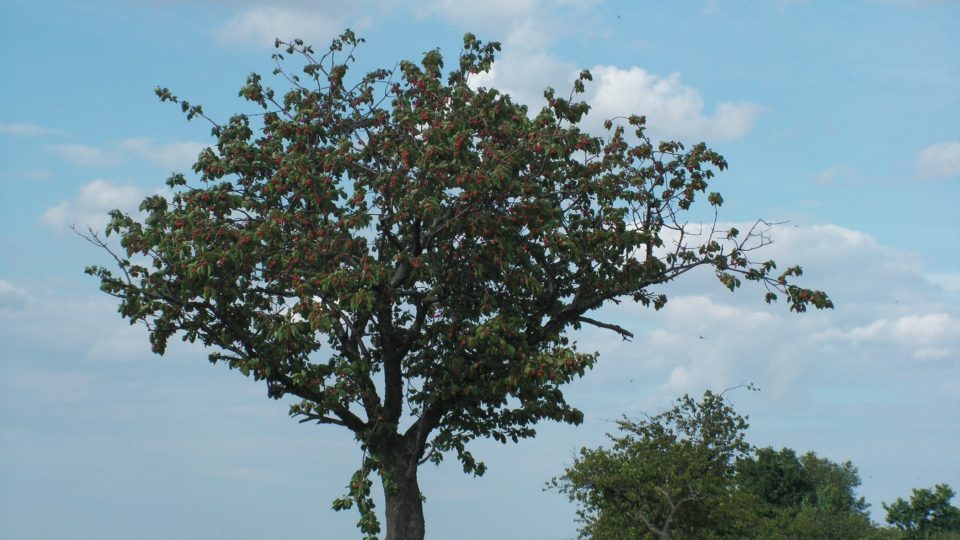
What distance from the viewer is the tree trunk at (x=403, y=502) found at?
931 inches

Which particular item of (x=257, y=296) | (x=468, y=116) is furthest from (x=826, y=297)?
(x=257, y=296)

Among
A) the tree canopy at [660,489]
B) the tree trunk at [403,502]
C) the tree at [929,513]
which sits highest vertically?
the tree at [929,513]

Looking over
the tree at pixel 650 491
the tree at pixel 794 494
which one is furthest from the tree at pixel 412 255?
the tree at pixel 794 494

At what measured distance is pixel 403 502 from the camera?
2378 centimetres

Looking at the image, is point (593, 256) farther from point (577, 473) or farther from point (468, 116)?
point (577, 473)

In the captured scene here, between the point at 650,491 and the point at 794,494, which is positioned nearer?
the point at 650,491

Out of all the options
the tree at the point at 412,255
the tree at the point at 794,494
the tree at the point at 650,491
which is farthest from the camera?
the tree at the point at 794,494

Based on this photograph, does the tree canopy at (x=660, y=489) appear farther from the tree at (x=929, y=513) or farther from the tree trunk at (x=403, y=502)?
the tree at (x=929, y=513)

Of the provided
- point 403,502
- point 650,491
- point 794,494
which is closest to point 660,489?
point 650,491

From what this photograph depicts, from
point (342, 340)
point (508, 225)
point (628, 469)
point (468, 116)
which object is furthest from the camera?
point (628, 469)

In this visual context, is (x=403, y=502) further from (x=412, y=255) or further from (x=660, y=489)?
(x=660, y=489)

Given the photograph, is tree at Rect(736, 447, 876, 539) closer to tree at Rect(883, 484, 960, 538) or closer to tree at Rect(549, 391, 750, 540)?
tree at Rect(883, 484, 960, 538)

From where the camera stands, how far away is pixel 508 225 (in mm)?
21188

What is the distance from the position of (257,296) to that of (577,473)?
881 inches
